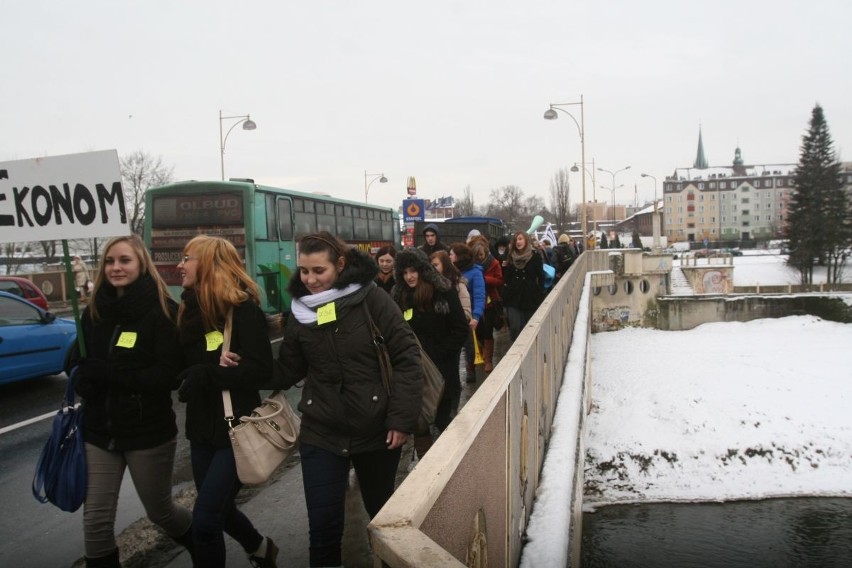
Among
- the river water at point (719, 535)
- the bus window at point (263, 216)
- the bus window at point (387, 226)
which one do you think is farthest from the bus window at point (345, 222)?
the river water at point (719, 535)

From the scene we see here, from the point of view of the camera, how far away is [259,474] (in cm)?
319

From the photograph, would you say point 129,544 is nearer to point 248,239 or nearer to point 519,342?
point 519,342

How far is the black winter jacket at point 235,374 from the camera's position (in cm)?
328

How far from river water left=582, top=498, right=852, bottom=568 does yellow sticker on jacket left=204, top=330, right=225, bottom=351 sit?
7528 millimetres

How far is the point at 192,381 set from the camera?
3141 millimetres

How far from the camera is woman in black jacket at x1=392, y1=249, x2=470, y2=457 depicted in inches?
206

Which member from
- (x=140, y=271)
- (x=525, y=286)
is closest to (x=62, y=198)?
(x=140, y=271)

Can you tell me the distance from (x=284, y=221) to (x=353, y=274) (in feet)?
45.5

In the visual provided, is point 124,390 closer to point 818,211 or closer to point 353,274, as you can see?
point 353,274

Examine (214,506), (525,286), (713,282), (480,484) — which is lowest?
(713,282)

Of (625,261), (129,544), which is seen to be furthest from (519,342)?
(625,261)

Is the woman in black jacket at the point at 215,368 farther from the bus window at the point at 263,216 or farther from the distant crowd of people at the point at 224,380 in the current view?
the bus window at the point at 263,216

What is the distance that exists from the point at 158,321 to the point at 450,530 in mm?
2080

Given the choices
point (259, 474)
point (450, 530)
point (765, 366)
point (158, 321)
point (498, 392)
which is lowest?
point (765, 366)
